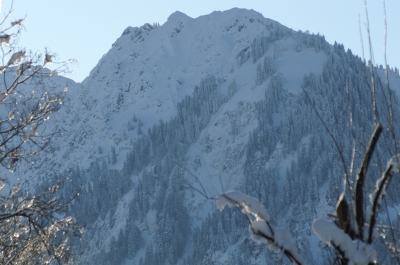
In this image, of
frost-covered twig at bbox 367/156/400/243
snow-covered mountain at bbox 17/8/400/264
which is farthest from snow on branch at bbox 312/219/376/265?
snow-covered mountain at bbox 17/8/400/264

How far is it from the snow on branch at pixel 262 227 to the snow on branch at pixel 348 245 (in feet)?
0.75

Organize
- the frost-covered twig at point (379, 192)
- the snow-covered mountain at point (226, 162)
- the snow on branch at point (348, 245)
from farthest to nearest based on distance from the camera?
the snow-covered mountain at point (226, 162) < the frost-covered twig at point (379, 192) < the snow on branch at point (348, 245)

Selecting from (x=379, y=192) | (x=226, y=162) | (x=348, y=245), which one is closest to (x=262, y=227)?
(x=348, y=245)

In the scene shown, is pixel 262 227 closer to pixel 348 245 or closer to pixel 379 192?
pixel 348 245

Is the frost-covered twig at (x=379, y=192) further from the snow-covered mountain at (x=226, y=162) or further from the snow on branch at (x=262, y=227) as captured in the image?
the snow-covered mountain at (x=226, y=162)

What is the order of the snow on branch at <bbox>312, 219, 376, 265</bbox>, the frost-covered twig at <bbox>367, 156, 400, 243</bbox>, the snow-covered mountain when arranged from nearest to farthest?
1. the snow on branch at <bbox>312, 219, 376, 265</bbox>
2. the frost-covered twig at <bbox>367, 156, 400, 243</bbox>
3. the snow-covered mountain

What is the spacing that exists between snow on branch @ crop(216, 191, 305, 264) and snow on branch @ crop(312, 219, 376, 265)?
23 centimetres

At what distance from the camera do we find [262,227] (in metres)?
3.90

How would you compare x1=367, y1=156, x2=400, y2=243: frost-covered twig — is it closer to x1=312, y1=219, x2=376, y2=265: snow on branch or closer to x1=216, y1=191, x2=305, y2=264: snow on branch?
x1=312, y1=219, x2=376, y2=265: snow on branch

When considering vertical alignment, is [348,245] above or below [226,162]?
above

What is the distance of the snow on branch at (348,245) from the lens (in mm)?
3762

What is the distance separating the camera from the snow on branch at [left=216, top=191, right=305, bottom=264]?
3.85m

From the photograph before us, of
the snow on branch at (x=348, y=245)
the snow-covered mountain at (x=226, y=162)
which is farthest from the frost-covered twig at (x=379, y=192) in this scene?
the snow-covered mountain at (x=226, y=162)

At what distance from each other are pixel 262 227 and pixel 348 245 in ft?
1.90
